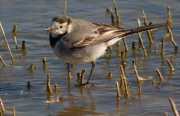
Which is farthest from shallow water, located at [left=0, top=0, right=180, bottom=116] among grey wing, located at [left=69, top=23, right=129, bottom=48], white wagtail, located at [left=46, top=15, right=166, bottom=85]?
grey wing, located at [left=69, top=23, right=129, bottom=48]

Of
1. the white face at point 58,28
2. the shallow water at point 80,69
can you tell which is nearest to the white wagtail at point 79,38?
the white face at point 58,28

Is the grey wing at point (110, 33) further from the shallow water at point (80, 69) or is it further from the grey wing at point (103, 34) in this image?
the shallow water at point (80, 69)

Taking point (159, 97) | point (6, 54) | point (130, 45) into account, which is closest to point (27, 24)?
point (6, 54)

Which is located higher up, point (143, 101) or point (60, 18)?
point (60, 18)

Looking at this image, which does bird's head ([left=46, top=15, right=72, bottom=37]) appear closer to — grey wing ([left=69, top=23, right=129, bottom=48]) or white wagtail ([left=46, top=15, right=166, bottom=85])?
white wagtail ([left=46, top=15, right=166, bottom=85])

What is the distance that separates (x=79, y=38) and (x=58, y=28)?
0.38m

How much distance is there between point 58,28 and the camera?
30.6 ft

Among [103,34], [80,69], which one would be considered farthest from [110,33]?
[80,69]

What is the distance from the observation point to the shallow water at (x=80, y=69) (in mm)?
8323

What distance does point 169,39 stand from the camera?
11367 millimetres

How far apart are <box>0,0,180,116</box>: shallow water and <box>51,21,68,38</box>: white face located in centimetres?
80

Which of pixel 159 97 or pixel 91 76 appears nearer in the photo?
pixel 159 97

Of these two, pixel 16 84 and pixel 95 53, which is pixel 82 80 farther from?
pixel 16 84

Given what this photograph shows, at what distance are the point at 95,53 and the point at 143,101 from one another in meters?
1.42
